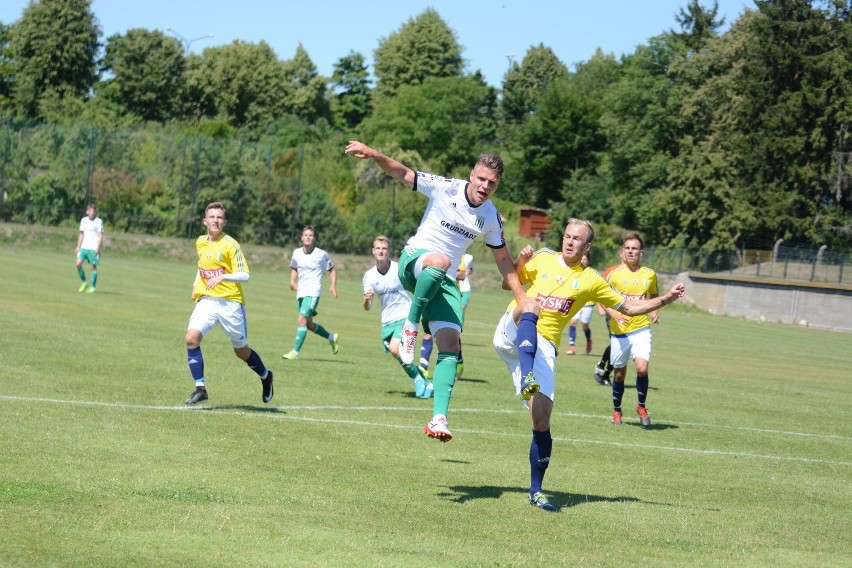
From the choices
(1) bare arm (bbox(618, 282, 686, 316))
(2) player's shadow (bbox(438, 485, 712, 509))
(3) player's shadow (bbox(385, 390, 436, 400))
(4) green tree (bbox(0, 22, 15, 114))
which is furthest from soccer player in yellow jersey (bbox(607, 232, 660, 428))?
(4) green tree (bbox(0, 22, 15, 114))

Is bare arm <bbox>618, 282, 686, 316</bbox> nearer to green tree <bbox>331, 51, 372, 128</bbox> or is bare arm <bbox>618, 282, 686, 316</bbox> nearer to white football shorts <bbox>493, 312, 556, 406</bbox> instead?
white football shorts <bbox>493, 312, 556, 406</bbox>

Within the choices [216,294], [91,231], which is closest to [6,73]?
[91,231]

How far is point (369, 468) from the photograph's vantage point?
9789 millimetres

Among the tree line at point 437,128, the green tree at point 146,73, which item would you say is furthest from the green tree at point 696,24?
the green tree at point 146,73

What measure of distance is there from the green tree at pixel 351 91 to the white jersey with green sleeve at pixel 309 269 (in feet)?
350

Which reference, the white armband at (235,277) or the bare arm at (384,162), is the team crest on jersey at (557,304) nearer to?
the bare arm at (384,162)

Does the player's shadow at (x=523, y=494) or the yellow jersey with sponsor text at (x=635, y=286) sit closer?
the player's shadow at (x=523, y=494)

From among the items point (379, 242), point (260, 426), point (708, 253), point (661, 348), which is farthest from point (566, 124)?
point (260, 426)

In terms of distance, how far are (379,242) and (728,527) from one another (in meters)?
9.79

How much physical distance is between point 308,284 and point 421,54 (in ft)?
341

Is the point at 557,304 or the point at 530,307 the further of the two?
the point at 557,304

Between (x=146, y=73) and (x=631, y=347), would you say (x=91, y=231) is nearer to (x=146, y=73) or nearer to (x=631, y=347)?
(x=631, y=347)

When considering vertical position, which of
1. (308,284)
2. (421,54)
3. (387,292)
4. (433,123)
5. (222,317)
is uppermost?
(421,54)

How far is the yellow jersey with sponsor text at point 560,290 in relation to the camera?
31.6ft
